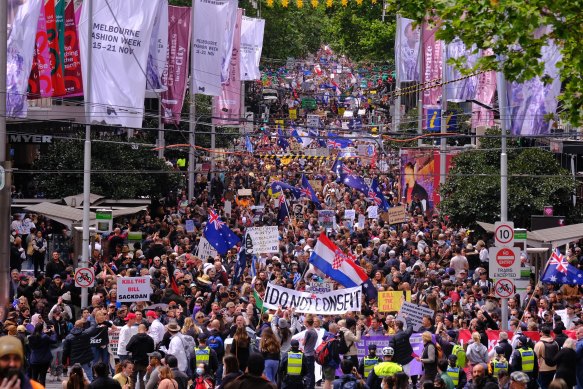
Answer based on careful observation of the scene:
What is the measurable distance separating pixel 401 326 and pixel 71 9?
1463cm

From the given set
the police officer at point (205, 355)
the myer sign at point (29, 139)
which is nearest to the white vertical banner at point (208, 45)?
the myer sign at point (29, 139)

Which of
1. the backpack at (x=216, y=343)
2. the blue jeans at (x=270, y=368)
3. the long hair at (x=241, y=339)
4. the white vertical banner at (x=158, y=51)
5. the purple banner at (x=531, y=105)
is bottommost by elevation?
the blue jeans at (x=270, y=368)

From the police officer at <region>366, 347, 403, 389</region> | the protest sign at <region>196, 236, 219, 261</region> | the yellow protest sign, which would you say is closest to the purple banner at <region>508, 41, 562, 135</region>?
the yellow protest sign

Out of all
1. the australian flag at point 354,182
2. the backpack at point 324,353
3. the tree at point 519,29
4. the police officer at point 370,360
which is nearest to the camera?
the tree at point 519,29

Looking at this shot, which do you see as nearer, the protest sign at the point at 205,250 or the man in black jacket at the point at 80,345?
the man in black jacket at the point at 80,345

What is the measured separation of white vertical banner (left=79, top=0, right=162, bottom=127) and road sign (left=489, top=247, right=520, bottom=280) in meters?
9.90

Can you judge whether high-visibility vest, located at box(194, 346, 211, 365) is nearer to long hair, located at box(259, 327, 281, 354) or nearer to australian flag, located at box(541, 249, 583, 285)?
long hair, located at box(259, 327, 281, 354)

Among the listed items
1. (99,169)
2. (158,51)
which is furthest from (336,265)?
(99,169)

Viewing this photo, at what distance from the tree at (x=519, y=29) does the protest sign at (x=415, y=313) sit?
4.38 m

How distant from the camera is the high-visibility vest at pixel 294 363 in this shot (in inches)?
759

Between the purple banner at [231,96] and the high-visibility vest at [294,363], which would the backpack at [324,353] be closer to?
the high-visibility vest at [294,363]

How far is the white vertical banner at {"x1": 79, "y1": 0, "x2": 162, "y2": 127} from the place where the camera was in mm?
30516

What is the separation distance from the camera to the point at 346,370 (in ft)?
58.2

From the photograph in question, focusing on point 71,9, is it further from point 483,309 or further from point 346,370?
point 346,370
